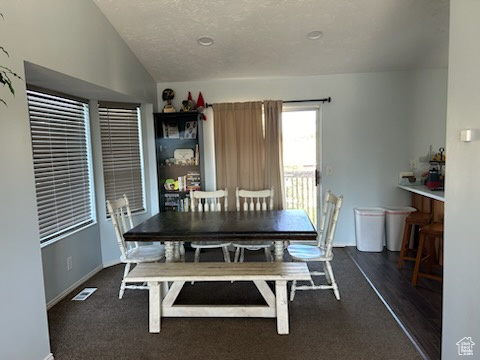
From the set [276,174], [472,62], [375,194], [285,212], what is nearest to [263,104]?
[276,174]

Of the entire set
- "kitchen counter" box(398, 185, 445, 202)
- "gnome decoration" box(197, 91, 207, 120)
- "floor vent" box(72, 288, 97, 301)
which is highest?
"gnome decoration" box(197, 91, 207, 120)

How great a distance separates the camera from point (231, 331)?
2234 mm

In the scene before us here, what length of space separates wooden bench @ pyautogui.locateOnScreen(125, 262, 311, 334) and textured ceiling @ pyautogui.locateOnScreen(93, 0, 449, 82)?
2.25 metres

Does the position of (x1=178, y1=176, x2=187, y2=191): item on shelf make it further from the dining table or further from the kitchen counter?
the kitchen counter

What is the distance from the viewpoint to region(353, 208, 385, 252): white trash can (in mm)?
3770

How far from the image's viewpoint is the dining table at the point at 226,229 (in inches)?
91.6

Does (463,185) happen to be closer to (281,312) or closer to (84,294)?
(281,312)

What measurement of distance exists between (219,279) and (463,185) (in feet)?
5.28

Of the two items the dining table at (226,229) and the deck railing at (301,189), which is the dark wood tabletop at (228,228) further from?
the deck railing at (301,189)

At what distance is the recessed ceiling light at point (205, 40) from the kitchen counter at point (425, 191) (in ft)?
9.21

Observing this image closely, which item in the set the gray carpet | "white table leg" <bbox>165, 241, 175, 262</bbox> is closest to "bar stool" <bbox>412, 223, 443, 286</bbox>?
the gray carpet

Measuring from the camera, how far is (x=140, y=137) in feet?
12.8

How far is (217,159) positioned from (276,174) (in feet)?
2.72

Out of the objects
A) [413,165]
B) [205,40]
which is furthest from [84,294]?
[413,165]
